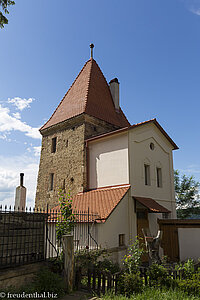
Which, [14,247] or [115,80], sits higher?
[115,80]

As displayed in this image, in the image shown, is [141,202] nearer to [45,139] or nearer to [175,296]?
[175,296]

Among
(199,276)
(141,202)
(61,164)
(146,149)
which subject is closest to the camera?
(199,276)

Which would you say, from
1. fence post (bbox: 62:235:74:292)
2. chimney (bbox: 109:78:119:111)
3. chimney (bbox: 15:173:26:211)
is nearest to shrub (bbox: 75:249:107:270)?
fence post (bbox: 62:235:74:292)

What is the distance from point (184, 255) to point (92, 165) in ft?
25.0

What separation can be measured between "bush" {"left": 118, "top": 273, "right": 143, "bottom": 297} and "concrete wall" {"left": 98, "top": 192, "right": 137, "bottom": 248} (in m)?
4.02

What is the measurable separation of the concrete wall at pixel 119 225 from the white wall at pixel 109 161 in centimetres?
152

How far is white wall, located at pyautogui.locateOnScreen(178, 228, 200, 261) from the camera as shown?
1244 centimetres

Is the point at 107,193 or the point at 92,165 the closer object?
the point at 107,193

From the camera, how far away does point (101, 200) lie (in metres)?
13.3

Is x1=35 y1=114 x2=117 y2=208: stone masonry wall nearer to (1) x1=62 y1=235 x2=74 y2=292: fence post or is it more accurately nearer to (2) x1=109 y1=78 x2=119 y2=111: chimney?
(2) x1=109 y1=78 x2=119 y2=111: chimney

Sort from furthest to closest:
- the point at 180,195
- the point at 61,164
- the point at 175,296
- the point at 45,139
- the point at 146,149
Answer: the point at 180,195, the point at 45,139, the point at 61,164, the point at 146,149, the point at 175,296

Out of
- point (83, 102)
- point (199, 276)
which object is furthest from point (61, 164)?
point (199, 276)

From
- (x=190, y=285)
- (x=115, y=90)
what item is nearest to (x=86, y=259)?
(x=190, y=285)

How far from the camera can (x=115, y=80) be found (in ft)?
71.1
